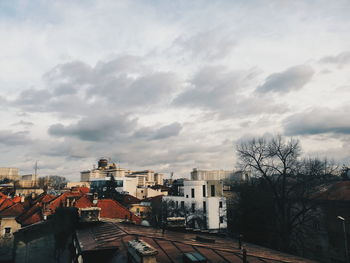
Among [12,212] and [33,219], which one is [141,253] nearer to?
[33,219]


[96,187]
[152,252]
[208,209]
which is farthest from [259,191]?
[96,187]

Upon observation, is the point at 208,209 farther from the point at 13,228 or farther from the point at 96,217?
the point at 96,217

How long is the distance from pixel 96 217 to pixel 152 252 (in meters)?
9.23

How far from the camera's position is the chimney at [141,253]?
6651mm

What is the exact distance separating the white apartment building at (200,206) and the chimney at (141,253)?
4518cm

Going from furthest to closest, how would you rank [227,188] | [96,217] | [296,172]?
[227,188] → [296,172] → [96,217]

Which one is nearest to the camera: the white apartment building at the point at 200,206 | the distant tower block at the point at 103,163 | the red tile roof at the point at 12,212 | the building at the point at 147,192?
the red tile roof at the point at 12,212

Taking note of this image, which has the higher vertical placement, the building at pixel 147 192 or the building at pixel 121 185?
the building at pixel 121 185

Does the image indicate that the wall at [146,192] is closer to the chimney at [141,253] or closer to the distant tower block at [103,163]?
the distant tower block at [103,163]

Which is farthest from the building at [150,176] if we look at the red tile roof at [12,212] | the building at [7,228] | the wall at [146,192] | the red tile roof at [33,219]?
the red tile roof at [33,219]

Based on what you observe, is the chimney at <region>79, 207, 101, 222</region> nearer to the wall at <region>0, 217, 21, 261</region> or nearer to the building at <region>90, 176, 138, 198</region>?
the wall at <region>0, 217, 21, 261</region>

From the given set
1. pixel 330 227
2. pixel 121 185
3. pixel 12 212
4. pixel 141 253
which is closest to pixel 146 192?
pixel 121 185

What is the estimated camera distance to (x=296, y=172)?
94.8 ft

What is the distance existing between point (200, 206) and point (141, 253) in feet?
158
